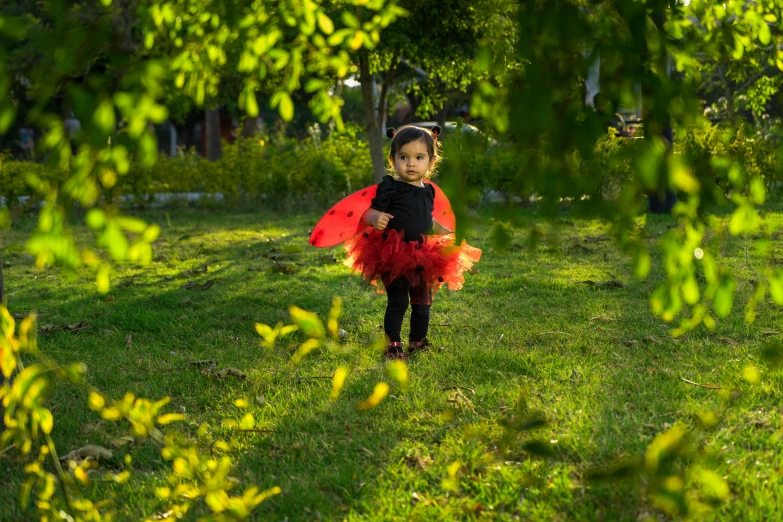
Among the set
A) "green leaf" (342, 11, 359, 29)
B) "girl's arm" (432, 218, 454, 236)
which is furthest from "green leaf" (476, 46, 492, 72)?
"girl's arm" (432, 218, 454, 236)

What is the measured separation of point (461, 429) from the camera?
338 cm

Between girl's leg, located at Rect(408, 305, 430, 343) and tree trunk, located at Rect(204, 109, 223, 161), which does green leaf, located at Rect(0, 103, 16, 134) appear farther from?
tree trunk, located at Rect(204, 109, 223, 161)

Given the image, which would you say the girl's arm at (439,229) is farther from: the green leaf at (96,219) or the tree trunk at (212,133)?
the tree trunk at (212,133)

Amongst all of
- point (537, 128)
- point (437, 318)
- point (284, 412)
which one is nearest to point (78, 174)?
point (537, 128)

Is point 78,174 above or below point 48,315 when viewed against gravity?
above

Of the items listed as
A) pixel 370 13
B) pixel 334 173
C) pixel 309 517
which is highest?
pixel 370 13

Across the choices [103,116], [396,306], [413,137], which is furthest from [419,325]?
[103,116]

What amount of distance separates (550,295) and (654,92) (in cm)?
427

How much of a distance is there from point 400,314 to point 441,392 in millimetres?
1008

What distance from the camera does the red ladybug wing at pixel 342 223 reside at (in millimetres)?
4910

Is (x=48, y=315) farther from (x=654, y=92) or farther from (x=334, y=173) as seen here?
(x=334, y=173)

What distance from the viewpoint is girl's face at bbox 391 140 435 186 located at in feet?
15.7

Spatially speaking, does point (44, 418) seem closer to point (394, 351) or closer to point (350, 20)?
point (350, 20)

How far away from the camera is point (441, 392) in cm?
388
